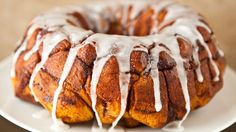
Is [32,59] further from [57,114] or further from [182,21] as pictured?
[182,21]

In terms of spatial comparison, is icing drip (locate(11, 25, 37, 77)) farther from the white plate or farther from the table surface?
the table surface

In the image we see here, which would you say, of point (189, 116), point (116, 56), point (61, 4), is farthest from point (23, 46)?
point (61, 4)

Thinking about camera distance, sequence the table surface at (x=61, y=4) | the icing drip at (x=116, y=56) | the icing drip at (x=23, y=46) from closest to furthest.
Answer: the icing drip at (x=116, y=56)
the icing drip at (x=23, y=46)
the table surface at (x=61, y=4)

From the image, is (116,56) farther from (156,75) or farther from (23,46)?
(23,46)

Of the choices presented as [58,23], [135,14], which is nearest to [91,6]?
[135,14]

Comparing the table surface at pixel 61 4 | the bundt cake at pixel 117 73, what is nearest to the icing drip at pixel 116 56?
the bundt cake at pixel 117 73

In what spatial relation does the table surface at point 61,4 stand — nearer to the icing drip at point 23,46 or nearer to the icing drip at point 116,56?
the icing drip at point 23,46

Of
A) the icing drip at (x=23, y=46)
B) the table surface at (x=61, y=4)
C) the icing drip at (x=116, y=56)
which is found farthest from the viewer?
the table surface at (x=61, y=4)
